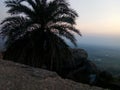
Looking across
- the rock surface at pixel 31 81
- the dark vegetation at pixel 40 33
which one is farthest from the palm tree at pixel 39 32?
the rock surface at pixel 31 81

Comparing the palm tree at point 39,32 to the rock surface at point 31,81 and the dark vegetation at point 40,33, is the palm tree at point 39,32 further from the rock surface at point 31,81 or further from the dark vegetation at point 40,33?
the rock surface at point 31,81

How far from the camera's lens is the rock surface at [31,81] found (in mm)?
6805

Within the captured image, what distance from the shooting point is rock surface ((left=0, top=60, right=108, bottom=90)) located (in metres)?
6.80

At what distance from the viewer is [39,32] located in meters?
16.2

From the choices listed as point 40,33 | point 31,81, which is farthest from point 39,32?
point 31,81

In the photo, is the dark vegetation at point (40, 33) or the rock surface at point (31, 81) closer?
the rock surface at point (31, 81)

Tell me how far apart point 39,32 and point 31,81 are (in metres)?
9.07

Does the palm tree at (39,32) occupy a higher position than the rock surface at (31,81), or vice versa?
the palm tree at (39,32)

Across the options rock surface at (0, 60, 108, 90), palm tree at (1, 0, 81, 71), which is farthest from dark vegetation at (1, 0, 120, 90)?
rock surface at (0, 60, 108, 90)

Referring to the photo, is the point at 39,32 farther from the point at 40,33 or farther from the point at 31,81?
the point at 31,81

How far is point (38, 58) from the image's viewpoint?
16078 millimetres

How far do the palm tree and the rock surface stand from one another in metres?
7.45

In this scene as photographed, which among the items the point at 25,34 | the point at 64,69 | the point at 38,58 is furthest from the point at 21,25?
the point at 64,69

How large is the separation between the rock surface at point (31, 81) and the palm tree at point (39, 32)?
7.45 m
